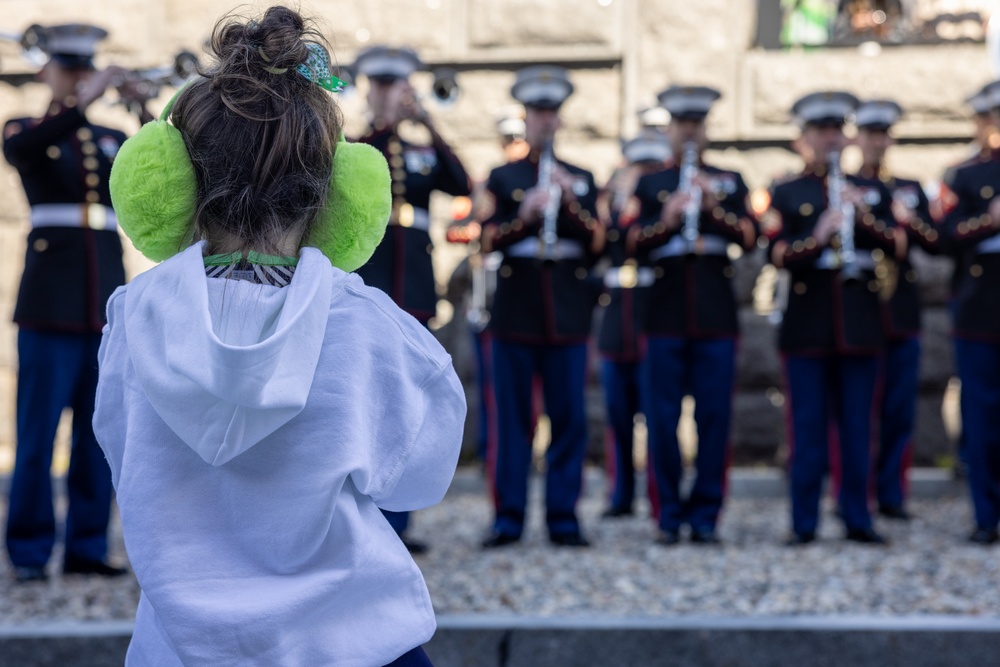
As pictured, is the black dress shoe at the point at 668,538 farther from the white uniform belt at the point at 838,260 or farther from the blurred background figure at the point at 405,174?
the white uniform belt at the point at 838,260

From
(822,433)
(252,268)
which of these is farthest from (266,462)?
(822,433)

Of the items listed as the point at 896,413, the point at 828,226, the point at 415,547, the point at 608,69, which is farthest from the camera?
the point at 608,69

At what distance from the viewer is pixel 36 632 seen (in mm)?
3494

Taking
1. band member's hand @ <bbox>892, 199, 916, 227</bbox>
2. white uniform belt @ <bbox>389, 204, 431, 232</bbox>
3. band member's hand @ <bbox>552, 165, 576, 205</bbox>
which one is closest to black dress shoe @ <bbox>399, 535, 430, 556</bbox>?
white uniform belt @ <bbox>389, 204, 431, 232</bbox>

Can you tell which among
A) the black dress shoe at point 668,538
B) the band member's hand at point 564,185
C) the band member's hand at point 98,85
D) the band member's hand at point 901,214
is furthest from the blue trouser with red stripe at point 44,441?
the band member's hand at point 901,214

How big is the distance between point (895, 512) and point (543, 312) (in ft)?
7.43

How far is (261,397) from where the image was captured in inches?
61.6

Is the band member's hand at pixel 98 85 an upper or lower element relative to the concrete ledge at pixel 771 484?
upper

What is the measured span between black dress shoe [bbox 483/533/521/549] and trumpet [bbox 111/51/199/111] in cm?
231

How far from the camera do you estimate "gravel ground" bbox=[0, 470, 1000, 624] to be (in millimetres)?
4223

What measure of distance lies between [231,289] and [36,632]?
88.8 inches

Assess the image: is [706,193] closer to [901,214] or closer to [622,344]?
[901,214]

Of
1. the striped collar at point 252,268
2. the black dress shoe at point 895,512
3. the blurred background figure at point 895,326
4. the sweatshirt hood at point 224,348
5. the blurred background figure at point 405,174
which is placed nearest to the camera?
the sweatshirt hood at point 224,348

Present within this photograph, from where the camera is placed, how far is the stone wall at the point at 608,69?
24.9 feet
